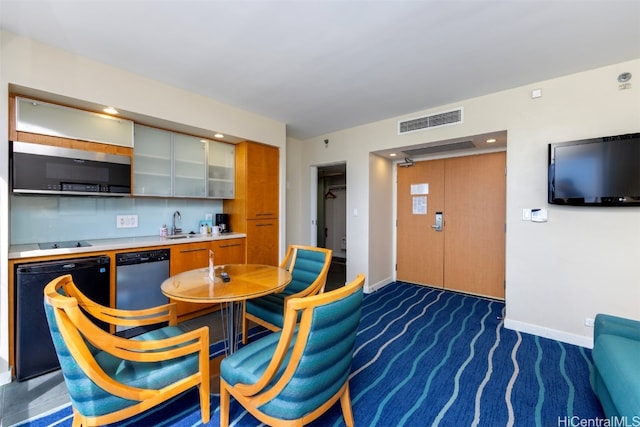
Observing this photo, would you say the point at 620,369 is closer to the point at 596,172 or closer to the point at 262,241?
the point at 596,172

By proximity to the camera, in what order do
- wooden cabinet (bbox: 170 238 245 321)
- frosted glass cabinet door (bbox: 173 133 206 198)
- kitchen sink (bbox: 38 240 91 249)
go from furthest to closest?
frosted glass cabinet door (bbox: 173 133 206 198), wooden cabinet (bbox: 170 238 245 321), kitchen sink (bbox: 38 240 91 249)

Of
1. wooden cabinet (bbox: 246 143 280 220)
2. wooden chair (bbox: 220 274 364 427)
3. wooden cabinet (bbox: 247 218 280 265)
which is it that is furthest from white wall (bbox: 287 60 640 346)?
wooden cabinet (bbox: 247 218 280 265)

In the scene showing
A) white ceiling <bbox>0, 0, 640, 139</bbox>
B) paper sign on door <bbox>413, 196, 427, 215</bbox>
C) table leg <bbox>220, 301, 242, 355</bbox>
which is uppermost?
white ceiling <bbox>0, 0, 640, 139</bbox>

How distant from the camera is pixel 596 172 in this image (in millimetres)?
2383

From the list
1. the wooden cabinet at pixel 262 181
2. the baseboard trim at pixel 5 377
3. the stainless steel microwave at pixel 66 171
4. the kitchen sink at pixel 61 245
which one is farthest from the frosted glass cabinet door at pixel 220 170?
the baseboard trim at pixel 5 377

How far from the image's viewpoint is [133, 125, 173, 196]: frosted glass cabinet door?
2.95 metres

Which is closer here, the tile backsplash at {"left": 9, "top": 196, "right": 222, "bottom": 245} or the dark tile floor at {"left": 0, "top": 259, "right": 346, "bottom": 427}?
the dark tile floor at {"left": 0, "top": 259, "right": 346, "bottom": 427}

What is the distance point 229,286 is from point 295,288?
81 cm

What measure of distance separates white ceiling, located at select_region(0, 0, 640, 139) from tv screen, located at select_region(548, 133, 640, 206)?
736mm

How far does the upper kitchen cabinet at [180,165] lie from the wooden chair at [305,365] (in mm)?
2439

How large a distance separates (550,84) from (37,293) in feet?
16.1

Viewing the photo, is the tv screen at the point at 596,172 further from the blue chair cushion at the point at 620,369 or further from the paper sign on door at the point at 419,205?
the paper sign on door at the point at 419,205

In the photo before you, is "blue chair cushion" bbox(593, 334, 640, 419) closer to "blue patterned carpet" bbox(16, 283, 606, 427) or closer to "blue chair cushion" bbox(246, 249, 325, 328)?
"blue patterned carpet" bbox(16, 283, 606, 427)

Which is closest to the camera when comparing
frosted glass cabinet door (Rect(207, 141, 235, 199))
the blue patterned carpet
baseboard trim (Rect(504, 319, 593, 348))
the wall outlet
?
the blue patterned carpet
